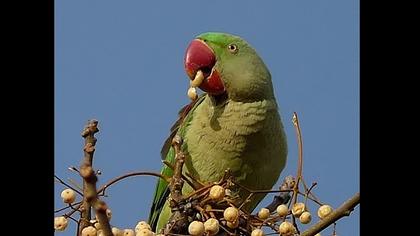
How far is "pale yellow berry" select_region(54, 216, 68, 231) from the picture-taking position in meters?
2.02

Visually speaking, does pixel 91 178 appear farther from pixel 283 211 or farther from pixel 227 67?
pixel 227 67

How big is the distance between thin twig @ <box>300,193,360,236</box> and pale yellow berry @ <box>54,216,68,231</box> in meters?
0.76

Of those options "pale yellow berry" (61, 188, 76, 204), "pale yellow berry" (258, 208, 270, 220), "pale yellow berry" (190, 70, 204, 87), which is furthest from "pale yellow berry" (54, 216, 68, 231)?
"pale yellow berry" (190, 70, 204, 87)

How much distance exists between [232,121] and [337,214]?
1741 mm

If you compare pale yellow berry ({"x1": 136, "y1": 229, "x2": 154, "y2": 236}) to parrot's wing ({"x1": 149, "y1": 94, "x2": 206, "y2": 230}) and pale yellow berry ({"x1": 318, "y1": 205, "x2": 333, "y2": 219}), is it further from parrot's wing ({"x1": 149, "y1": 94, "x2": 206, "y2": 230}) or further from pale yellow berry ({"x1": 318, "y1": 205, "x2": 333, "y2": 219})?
parrot's wing ({"x1": 149, "y1": 94, "x2": 206, "y2": 230})

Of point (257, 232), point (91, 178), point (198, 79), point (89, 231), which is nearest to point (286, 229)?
point (257, 232)

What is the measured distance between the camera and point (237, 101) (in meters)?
3.47

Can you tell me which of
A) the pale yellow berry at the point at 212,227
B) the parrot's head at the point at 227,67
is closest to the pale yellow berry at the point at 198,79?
the parrot's head at the point at 227,67

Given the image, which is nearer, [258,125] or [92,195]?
[92,195]

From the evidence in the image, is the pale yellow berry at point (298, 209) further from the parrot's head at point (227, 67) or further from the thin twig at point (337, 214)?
the parrot's head at point (227, 67)
